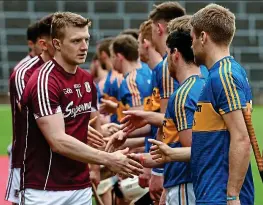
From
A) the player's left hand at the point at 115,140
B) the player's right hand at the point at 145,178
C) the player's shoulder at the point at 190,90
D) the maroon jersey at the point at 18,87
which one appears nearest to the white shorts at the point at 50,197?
the player's left hand at the point at 115,140

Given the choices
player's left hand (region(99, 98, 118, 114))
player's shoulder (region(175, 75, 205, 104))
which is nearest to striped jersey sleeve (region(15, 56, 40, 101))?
player's shoulder (region(175, 75, 205, 104))

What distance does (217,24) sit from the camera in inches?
205

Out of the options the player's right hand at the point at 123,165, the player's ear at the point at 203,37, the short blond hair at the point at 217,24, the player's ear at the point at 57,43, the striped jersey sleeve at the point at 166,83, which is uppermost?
the short blond hair at the point at 217,24

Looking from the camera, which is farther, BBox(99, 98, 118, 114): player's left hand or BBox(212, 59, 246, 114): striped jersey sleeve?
BBox(99, 98, 118, 114): player's left hand

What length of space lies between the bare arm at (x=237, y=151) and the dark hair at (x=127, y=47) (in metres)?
5.51

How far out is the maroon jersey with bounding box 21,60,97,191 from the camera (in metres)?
6.32

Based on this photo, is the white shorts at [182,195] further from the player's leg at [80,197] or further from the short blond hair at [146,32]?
the short blond hair at [146,32]

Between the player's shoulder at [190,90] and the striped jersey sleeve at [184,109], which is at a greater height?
the player's shoulder at [190,90]

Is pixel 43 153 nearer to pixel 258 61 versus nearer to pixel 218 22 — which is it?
pixel 218 22

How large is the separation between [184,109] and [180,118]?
7cm

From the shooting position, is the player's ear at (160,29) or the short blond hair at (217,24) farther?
the player's ear at (160,29)

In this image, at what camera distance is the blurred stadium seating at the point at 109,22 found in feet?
78.9

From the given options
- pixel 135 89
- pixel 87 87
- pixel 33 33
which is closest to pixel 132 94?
pixel 135 89

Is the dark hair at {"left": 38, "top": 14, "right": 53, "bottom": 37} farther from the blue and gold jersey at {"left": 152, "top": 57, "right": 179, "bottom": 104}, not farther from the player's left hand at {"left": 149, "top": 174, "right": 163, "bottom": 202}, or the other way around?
the player's left hand at {"left": 149, "top": 174, "right": 163, "bottom": 202}
